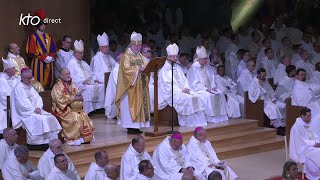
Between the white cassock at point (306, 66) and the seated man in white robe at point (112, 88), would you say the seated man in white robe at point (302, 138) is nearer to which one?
the seated man in white robe at point (112, 88)

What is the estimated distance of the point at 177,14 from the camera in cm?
2136

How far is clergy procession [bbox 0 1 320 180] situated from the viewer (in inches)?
461

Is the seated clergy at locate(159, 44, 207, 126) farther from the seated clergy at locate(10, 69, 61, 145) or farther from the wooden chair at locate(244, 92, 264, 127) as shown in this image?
the seated clergy at locate(10, 69, 61, 145)

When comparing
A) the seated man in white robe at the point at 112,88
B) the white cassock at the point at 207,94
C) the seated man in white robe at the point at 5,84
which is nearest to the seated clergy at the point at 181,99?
the white cassock at the point at 207,94

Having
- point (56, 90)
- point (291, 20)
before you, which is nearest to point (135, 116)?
point (56, 90)

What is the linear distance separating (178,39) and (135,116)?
6.82 meters

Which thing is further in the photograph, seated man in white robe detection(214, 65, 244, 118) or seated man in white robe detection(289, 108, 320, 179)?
seated man in white robe detection(214, 65, 244, 118)

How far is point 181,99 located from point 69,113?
2603 mm

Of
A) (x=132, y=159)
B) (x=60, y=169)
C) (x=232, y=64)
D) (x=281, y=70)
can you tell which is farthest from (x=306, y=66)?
(x=60, y=169)

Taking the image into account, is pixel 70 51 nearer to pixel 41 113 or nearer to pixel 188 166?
pixel 41 113

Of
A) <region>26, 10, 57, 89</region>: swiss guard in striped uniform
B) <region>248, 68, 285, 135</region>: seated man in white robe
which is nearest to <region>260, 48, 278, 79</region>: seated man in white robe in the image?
<region>248, 68, 285, 135</region>: seated man in white robe

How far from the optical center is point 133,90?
13.8m

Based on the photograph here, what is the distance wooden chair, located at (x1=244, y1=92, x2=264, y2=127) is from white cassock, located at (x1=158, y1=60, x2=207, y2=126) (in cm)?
129

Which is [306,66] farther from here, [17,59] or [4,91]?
[4,91]
